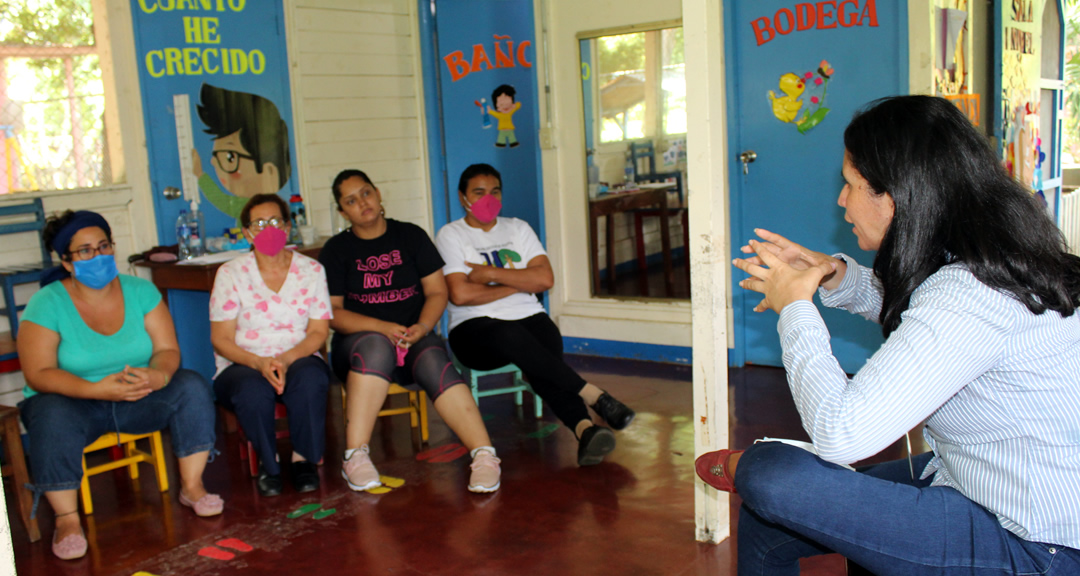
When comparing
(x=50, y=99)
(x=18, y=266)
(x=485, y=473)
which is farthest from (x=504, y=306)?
(x=50, y=99)

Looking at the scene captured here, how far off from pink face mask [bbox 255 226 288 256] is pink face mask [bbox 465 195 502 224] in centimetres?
80

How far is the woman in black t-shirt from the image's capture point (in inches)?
125

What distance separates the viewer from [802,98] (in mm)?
4082

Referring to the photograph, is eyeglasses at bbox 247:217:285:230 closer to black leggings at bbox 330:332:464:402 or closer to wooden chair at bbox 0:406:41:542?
black leggings at bbox 330:332:464:402

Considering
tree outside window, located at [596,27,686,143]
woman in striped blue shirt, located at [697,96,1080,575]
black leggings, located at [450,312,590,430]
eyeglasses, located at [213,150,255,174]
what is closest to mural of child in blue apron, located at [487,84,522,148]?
tree outside window, located at [596,27,686,143]

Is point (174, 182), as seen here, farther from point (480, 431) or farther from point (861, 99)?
point (861, 99)

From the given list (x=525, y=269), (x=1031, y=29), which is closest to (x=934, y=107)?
(x=525, y=269)

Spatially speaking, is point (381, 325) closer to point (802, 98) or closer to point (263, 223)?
point (263, 223)

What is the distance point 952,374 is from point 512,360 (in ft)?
7.33

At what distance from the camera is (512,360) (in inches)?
135

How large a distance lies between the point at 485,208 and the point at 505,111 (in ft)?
5.01

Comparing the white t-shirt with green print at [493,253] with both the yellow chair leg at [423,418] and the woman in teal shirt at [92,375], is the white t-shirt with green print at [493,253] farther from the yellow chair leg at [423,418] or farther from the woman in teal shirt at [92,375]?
the woman in teal shirt at [92,375]

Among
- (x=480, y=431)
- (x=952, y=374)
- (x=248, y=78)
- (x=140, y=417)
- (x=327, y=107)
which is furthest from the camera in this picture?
(x=327, y=107)

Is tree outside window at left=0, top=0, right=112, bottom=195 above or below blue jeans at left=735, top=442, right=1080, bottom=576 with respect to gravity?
above
